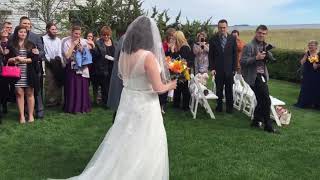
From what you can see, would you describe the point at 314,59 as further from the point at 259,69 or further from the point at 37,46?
the point at 37,46

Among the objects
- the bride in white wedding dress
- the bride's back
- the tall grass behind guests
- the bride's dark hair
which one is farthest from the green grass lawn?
the tall grass behind guests

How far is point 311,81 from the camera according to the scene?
1295 centimetres

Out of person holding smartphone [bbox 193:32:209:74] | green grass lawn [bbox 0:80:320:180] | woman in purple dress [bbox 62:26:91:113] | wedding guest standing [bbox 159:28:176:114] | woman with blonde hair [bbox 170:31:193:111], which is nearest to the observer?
green grass lawn [bbox 0:80:320:180]

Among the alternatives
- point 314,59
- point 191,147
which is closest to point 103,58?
point 191,147

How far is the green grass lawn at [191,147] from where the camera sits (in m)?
7.21

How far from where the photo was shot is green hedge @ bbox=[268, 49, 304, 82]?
61.9ft

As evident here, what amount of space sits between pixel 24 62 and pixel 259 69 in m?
4.55

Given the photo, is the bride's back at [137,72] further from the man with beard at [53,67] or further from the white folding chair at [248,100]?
the man with beard at [53,67]

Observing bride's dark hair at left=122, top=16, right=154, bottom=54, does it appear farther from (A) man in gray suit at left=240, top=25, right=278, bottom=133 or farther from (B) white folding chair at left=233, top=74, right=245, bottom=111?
(B) white folding chair at left=233, top=74, right=245, bottom=111

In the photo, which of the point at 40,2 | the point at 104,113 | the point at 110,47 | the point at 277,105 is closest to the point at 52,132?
the point at 104,113

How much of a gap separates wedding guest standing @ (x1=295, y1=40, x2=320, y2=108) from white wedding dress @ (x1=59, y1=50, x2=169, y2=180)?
306 inches

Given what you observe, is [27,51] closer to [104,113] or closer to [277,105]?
[104,113]

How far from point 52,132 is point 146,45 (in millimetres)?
4413

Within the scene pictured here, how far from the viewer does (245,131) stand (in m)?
9.82
